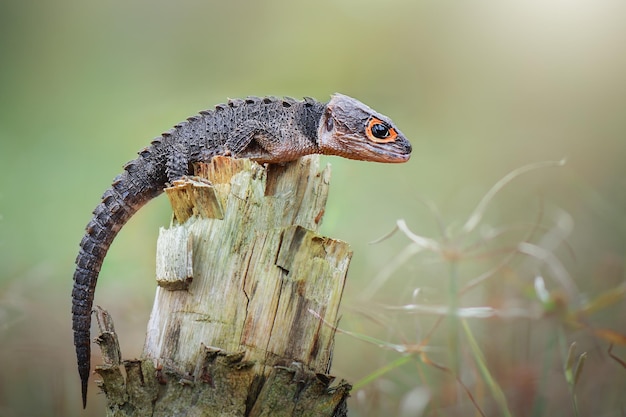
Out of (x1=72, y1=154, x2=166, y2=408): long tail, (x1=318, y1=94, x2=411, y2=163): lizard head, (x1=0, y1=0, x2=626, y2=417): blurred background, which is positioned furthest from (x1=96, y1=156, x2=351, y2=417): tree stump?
(x1=0, y1=0, x2=626, y2=417): blurred background

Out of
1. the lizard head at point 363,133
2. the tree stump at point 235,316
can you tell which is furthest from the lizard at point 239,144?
the tree stump at point 235,316

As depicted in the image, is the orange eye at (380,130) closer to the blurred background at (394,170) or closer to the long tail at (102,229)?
the blurred background at (394,170)

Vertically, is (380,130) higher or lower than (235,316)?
higher

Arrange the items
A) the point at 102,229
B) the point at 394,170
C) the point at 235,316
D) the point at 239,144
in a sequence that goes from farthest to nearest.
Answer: the point at 394,170 < the point at 239,144 < the point at 102,229 < the point at 235,316

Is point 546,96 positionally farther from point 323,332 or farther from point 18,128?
point 18,128

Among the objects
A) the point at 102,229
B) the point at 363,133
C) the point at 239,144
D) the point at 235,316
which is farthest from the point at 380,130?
the point at 102,229

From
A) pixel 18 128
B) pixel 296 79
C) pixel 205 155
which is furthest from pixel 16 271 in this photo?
pixel 296 79

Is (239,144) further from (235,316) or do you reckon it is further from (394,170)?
(394,170)
